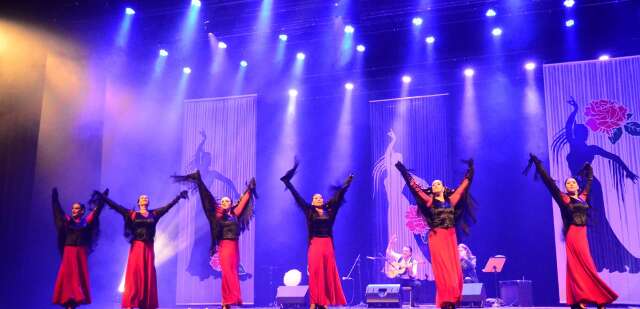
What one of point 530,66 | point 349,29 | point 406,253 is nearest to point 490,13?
point 530,66

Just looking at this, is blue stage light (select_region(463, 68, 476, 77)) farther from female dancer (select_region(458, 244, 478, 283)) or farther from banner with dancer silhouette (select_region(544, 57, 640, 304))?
female dancer (select_region(458, 244, 478, 283))

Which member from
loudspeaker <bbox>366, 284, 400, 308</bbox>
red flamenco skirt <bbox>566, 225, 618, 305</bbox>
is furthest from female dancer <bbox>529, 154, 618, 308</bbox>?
loudspeaker <bbox>366, 284, 400, 308</bbox>

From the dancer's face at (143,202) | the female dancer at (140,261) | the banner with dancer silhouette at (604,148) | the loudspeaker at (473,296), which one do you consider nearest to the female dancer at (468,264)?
the loudspeaker at (473,296)

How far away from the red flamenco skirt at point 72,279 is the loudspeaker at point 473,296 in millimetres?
6008

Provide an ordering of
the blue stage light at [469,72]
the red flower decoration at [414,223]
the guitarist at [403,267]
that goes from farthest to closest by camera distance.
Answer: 1. the blue stage light at [469,72]
2. the red flower decoration at [414,223]
3. the guitarist at [403,267]

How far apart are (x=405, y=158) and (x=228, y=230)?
218 inches

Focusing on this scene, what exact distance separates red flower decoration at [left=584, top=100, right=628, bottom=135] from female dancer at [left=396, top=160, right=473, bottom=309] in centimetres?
561

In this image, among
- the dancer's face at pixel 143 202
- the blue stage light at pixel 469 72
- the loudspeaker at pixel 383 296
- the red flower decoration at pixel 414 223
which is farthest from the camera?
the blue stage light at pixel 469 72

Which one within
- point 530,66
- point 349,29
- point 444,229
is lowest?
point 444,229

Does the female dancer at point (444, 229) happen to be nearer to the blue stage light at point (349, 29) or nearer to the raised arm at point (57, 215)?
the raised arm at point (57, 215)

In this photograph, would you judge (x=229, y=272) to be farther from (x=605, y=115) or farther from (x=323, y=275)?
(x=605, y=115)

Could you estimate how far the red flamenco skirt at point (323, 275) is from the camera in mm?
7438

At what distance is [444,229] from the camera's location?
6.54m

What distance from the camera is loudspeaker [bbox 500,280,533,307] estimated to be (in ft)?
33.8
